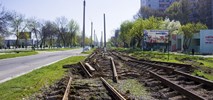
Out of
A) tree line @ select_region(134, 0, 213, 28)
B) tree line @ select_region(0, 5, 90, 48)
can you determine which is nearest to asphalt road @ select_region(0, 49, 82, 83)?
tree line @ select_region(0, 5, 90, 48)

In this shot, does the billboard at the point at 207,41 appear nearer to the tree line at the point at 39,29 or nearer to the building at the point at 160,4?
the tree line at the point at 39,29

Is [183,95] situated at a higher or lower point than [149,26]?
lower

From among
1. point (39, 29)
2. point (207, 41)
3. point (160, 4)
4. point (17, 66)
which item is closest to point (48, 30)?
point (39, 29)

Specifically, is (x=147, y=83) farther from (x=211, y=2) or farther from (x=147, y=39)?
(x=211, y=2)

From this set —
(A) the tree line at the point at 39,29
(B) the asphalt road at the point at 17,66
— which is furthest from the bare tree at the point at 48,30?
(B) the asphalt road at the point at 17,66

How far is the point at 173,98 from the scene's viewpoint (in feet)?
34.7

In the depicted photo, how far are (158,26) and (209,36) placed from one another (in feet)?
99.3

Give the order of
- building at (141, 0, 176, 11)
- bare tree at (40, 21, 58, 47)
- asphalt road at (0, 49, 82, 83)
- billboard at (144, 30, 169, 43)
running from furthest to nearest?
building at (141, 0, 176, 11)
bare tree at (40, 21, 58, 47)
billboard at (144, 30, 169, 43)
asphalt road at (0, 49, 82, 83)

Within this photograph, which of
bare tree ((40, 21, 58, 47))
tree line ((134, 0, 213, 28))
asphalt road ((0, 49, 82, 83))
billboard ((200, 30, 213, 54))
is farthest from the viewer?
bare tree ((40, 21, 58, 47))

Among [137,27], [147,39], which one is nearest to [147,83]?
[147,39]

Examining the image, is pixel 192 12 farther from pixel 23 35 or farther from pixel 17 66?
pixel 17 66

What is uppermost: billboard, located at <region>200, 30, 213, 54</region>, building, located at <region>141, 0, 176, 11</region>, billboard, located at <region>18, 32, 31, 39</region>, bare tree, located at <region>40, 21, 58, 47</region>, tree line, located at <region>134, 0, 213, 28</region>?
building, located at <region>141, 0, 176, 11</region>

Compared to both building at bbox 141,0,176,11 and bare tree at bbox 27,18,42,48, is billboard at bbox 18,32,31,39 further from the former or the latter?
building at bbox 141,0,176,11

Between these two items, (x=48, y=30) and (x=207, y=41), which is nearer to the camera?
(x=207, y=41)
